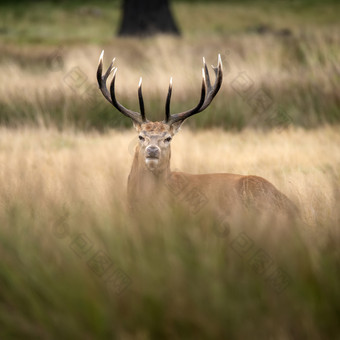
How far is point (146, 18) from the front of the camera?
17859 millimetres

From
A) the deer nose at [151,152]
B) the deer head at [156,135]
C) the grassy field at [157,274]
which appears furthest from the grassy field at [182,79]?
the grassy field at [157,274]

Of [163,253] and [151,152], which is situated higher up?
[151,152]

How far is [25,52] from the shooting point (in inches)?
519

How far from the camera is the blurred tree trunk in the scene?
17.6 metres

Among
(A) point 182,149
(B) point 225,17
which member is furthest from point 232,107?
(B) point 225,17

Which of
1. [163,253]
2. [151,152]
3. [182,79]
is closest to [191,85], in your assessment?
[182,79]

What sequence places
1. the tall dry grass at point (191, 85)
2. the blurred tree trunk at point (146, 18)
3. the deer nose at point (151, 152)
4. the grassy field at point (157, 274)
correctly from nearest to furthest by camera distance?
1. the grassy field at point (157, 274)
2. the deer nose at point (151, 152)
3. the tall dry grass at point (191, 85)
4. the blurred tree trunk at point (146, 18)

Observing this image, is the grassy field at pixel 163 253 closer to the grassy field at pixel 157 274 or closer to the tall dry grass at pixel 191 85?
the grassy field at pixel 157 274

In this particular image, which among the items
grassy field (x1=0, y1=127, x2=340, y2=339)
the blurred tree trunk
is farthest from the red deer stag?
the blurred tree trunk

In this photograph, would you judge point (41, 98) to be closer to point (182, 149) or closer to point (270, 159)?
point (182, 149)

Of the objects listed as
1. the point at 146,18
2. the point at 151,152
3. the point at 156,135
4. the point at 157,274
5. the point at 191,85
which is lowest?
the point at 157,274

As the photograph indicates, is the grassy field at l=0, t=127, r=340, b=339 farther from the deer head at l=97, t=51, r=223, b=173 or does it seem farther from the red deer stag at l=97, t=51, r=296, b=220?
the deer head at l=97, t=51, r=223, b=173

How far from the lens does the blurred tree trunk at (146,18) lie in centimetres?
1761

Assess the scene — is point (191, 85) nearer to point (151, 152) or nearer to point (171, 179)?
point (171, 179)
